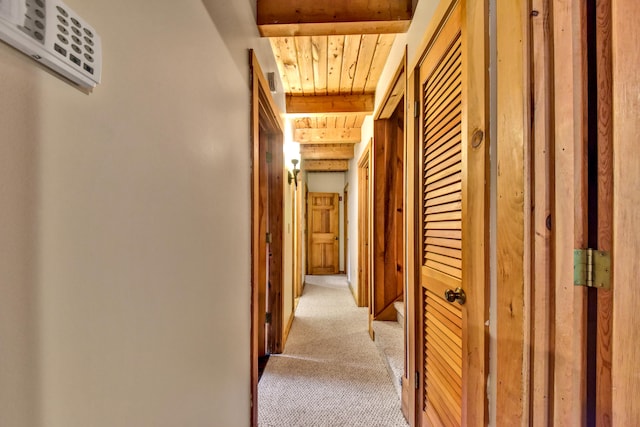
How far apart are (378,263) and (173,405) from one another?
7.33ft

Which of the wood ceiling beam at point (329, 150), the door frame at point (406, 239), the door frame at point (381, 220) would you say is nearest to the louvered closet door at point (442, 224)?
the door frame at point (406, 239)

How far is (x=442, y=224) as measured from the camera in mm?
1177

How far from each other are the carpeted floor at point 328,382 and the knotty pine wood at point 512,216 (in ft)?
3.80

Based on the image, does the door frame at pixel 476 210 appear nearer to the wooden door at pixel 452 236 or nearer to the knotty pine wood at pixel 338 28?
the wooden door at pixel 452 236

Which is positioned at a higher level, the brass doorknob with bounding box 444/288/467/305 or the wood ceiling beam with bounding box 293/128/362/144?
the wood ceiling beam with bounding box 293/128/362/144

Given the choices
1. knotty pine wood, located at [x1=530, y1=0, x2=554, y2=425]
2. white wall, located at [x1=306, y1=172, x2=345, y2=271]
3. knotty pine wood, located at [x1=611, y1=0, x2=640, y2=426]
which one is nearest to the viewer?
knotty pine wood, located at [x1=611, y1=0, x2=640, y2=426]

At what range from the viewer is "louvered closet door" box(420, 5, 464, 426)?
41.1 inches

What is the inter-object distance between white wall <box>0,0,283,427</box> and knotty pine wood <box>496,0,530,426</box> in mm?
886

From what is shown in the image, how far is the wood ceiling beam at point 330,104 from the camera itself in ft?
9.24

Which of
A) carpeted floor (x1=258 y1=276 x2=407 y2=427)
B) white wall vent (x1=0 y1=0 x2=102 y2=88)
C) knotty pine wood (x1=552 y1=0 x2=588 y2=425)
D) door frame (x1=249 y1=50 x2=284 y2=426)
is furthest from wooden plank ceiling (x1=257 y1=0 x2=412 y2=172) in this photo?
carpeted floor (x1=258 y1=276 x2=407 y2=427)

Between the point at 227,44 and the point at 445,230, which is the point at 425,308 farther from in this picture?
the point at 227,44

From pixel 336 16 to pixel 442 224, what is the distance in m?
1.32

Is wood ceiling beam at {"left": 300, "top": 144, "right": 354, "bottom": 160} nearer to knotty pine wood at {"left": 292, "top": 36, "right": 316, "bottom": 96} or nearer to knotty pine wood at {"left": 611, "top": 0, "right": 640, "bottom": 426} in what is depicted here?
knotty pine wood at {"left": 292, "top": 36, "right": 316, "bottom": 96}

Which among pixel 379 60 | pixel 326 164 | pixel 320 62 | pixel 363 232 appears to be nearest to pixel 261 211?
pixel 320 62
